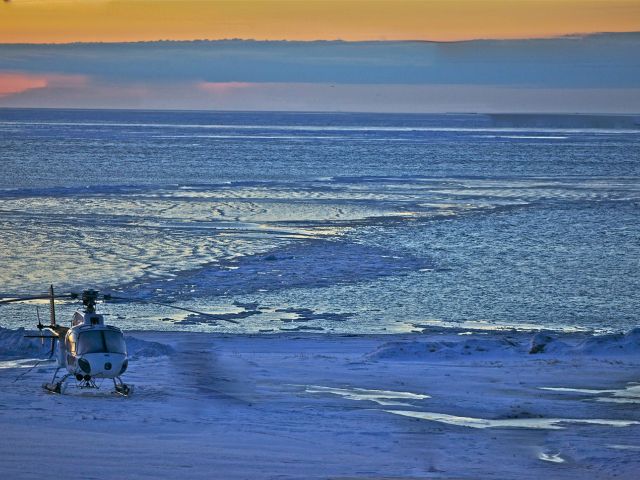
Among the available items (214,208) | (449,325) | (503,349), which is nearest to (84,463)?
(503,349)

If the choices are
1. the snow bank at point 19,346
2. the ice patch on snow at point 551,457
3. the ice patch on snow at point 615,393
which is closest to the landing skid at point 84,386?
the snow bank at point 19,346

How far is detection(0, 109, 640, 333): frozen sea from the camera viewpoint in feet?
71.0

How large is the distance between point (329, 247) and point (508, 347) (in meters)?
12.7

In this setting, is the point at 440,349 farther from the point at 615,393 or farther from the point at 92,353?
the point at 92,353

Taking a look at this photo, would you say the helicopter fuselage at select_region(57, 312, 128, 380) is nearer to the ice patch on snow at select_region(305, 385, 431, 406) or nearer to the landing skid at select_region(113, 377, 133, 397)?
the landing skid at select_region(113, 377, 133, 397)

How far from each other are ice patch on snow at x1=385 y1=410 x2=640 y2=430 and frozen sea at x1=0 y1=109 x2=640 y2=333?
573 cm

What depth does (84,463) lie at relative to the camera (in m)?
12.0

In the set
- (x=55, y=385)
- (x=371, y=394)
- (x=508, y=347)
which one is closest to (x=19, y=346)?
(x=55, y=385)

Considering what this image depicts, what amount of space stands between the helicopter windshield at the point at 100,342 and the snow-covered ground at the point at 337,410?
0.63m

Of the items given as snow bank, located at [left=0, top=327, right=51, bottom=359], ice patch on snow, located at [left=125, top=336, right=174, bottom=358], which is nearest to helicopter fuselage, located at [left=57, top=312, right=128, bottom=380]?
ice patch on snow, located at [left=125, top=336, right=174, bottom=358]

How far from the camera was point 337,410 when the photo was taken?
14.2 m

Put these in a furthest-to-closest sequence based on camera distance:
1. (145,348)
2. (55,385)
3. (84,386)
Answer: (145,348), (84,386), (55,385)

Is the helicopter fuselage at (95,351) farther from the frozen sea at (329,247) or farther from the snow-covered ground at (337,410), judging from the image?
the frozen sea at (329,247)

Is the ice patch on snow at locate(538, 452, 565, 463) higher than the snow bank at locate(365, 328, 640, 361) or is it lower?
lower
